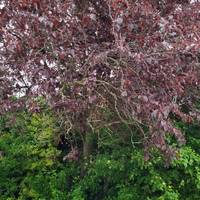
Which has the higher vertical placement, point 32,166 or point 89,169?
point 32,166

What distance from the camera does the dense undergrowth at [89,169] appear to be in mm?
5195

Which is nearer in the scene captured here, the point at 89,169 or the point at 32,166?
the point at 89,169

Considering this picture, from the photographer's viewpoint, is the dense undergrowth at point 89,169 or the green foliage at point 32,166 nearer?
the dense undergrowth at point 89,169

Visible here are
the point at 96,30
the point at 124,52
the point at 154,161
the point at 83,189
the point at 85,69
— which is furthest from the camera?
the point at 83,189

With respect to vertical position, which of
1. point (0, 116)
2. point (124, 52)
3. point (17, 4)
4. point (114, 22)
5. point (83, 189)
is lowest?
point (83, 189)

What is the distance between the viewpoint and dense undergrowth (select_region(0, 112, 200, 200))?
520 cm

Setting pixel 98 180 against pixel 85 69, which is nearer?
pixel 85 69

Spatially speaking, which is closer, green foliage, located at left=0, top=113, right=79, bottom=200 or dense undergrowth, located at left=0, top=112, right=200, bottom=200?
dense undergrowth, located at left=0, top=112, right=200, bottom=200

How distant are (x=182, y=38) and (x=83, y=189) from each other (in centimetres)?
226

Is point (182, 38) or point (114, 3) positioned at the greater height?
point (114, 3)

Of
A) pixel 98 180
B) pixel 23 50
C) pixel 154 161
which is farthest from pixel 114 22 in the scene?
pixel 98 180

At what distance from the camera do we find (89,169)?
5.62 m

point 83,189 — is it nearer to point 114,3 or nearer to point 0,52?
point 0,52

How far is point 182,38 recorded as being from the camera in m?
4.32
